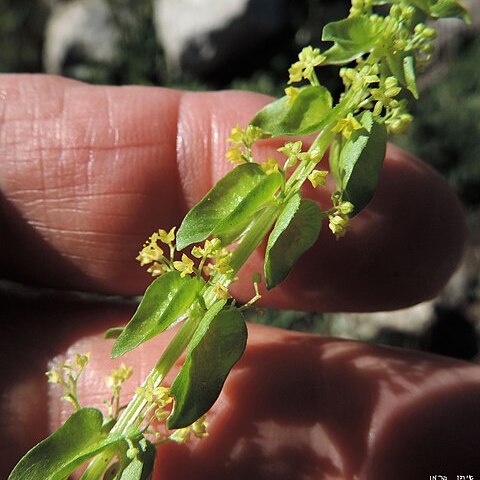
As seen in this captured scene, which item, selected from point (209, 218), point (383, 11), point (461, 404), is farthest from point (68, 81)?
point (383, 11)

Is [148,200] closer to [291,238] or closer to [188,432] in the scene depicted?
[291,238]

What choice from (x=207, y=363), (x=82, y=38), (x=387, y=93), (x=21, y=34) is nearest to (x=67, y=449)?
(x=207, y=363)

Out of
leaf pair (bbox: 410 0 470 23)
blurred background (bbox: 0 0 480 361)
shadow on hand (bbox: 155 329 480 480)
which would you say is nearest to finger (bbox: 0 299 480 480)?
shadow on hand (bbox: 155 329 480 480)

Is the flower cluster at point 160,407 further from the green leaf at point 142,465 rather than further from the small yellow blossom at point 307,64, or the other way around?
the small yellow blossom at point 307,64

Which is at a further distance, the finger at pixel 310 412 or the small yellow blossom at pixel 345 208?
the finger at pixel 310 412

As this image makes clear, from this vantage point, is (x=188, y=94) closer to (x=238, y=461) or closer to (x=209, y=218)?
(x=209, y=218)

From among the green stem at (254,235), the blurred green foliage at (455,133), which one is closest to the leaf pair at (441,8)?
the green stem at (254,235)

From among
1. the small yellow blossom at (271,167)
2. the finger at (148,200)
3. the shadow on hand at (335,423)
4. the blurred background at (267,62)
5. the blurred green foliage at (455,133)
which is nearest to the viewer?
the small yellow blossom at (271,167)
